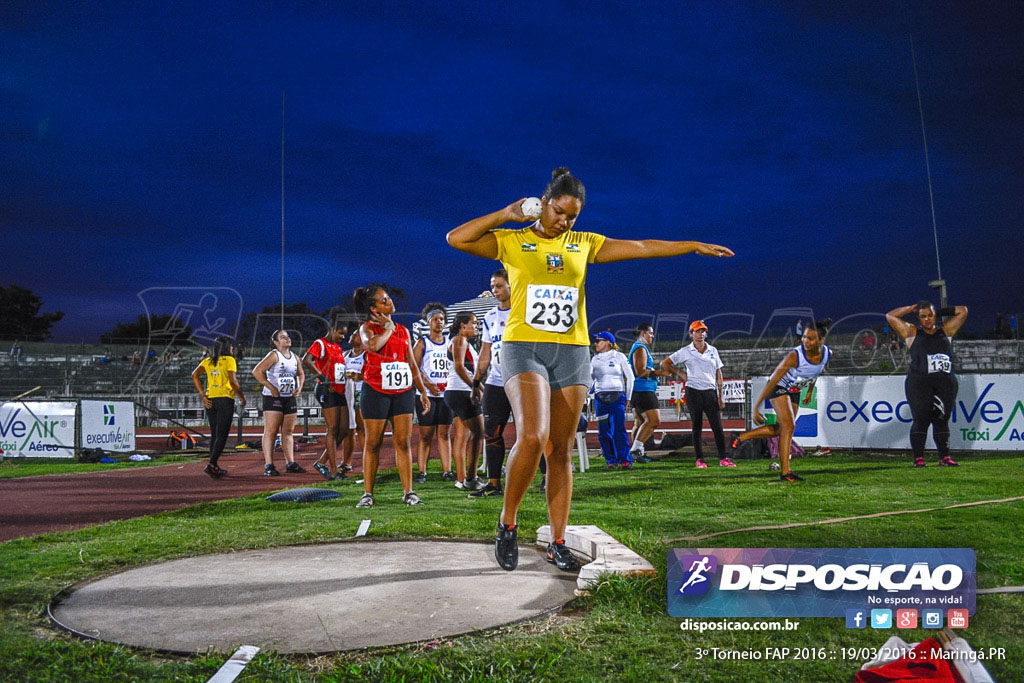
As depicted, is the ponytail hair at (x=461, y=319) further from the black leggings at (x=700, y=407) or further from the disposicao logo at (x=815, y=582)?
the disposicao logo at (x=815, y=582)

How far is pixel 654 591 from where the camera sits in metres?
3.65

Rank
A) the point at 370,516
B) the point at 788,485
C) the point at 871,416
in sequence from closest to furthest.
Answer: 1. the point at 370,516
2. the point at 788,485
3. the point at 871,416

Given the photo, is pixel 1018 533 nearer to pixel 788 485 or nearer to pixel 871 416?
pixel 788 485

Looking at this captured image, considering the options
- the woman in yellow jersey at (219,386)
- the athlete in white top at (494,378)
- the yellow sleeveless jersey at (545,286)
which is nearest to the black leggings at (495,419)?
the athlete in white top at (494,378)

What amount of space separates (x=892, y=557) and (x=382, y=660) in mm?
2318

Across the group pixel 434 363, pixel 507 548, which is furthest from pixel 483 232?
pixel 434 363

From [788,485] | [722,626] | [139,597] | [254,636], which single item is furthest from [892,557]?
[788,485]

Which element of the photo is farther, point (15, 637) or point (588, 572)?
point (588, 572)

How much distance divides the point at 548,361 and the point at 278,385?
727cm

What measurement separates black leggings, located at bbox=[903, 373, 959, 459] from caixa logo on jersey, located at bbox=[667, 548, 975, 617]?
815 centimetres

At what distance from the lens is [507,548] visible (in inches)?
167

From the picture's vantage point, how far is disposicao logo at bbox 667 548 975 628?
3.19 m

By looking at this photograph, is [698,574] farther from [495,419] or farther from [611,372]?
[611,372]

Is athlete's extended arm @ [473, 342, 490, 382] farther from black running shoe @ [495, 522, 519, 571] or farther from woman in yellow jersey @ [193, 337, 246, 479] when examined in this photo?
woman in yellow jersey @ [193, 337, 246, 479]
